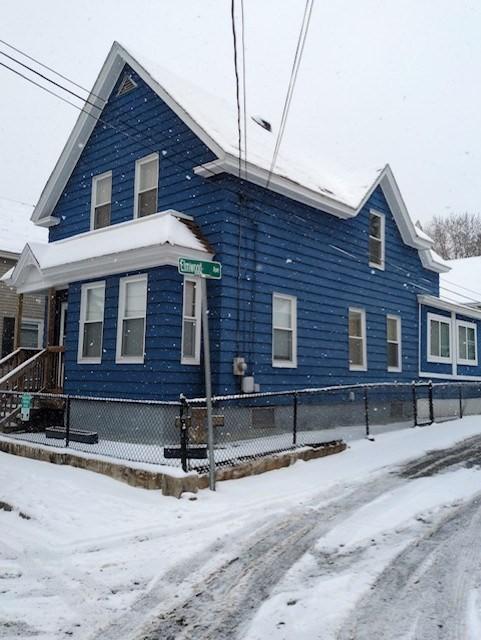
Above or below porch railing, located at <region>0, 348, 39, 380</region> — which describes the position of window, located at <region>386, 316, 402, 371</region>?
above

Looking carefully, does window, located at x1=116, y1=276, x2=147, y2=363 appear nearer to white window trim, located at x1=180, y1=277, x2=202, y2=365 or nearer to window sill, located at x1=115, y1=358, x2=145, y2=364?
window sill, located at x1=115, y1=358, x2=145, y2=364

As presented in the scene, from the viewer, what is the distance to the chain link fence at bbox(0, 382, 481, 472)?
8.91 m

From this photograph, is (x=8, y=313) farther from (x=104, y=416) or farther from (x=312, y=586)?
(x=312, y=586)

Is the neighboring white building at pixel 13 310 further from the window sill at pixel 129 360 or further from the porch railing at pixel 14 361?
the window sill at pixel 129 360

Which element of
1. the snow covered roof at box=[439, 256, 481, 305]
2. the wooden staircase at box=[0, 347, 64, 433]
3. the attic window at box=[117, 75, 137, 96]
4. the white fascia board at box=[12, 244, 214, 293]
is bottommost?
the wooden staircase at box=[0, 347, 64, 433]

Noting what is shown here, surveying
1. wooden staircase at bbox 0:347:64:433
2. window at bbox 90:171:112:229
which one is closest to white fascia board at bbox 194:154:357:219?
window at bbox 90:171:112:229

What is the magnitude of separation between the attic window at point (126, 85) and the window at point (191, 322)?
19.1 feet

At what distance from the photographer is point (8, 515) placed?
22.6 ft

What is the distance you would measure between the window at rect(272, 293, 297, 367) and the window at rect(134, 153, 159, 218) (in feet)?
12.1

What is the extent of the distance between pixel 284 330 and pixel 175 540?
7781 millimetres

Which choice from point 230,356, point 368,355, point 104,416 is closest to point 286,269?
point 230,356

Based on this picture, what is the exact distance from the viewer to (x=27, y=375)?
1358 cm

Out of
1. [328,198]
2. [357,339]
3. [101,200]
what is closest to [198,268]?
[328,198]

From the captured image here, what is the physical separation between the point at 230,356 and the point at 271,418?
6.00ft
